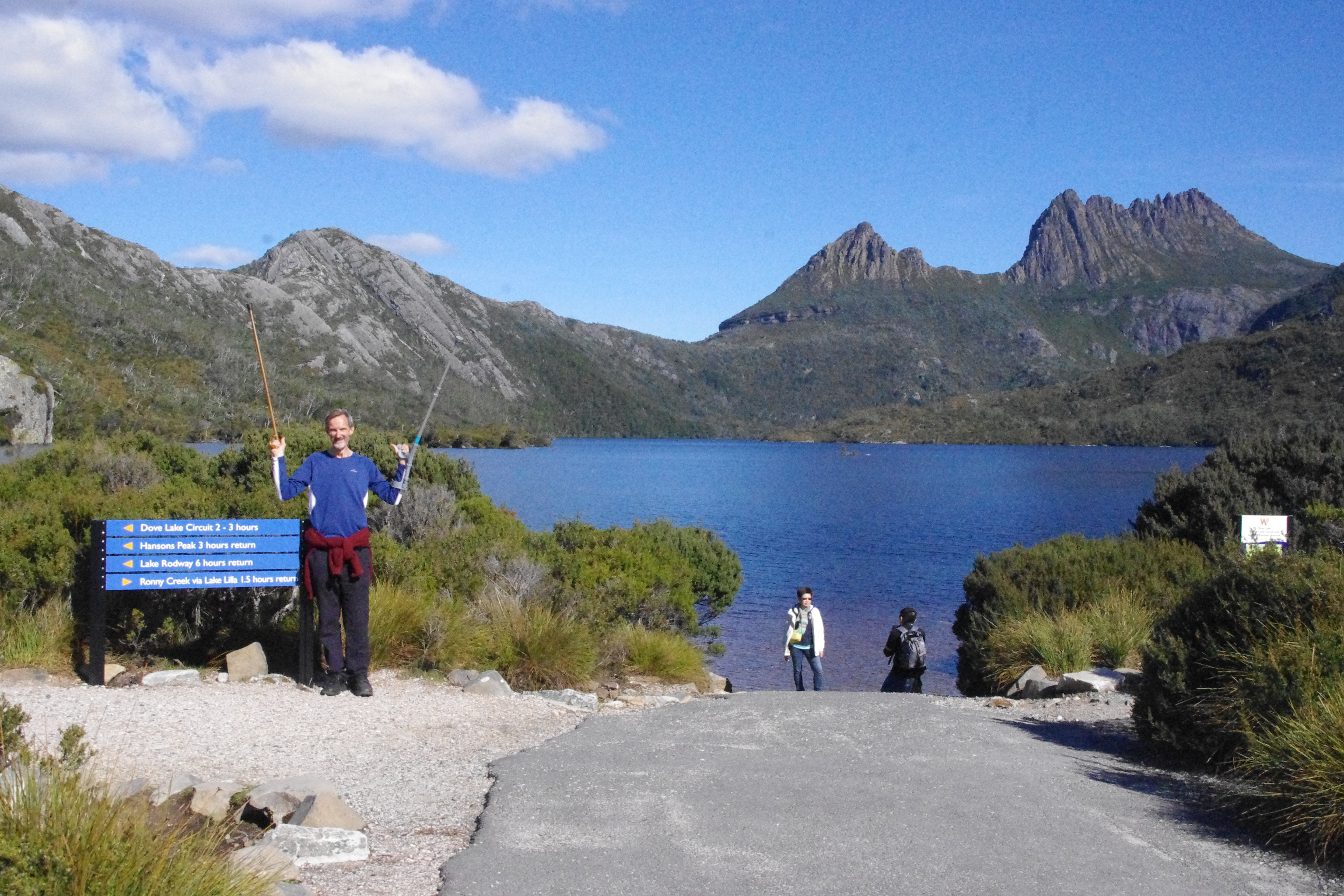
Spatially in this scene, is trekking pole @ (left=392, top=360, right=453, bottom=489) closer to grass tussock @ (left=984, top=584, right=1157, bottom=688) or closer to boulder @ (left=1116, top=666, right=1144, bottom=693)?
boulder @ (left=1116, top=666, right=1144, bottom=693)

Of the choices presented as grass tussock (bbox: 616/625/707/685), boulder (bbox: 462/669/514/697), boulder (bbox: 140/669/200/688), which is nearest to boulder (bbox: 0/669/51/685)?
boulder (bbox: 140/669/200/688)

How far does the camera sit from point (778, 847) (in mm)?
4926

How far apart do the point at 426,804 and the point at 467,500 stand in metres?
10.7

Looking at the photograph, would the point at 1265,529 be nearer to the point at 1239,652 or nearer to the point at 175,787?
the point at 1239,652

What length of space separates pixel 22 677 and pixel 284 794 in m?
3.98

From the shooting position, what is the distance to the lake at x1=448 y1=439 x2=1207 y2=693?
69.4 feet

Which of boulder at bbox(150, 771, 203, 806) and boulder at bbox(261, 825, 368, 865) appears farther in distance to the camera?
boulder at bbox(150, 771, 203, 806)

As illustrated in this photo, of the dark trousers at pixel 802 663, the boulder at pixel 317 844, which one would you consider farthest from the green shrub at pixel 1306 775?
the dark trousers at pixel 802 663

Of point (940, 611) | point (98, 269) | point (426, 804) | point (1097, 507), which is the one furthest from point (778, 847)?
point (98, 269)

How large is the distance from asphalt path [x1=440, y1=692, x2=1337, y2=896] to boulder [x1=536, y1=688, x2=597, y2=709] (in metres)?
1.04

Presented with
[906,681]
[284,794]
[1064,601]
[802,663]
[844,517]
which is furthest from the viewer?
[844,517]

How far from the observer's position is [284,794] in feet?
16.5

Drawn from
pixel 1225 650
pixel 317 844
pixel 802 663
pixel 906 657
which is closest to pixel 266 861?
pixel 317 844

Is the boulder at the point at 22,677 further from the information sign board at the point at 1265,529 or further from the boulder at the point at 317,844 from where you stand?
the information sign board at the point at 1265,529
